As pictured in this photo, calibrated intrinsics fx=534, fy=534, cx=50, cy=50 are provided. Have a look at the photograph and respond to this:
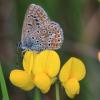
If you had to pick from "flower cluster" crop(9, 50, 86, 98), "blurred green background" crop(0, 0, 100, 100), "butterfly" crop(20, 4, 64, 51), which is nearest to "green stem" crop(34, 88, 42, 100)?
"flower cluster" crop(9, 50, 86, 98)

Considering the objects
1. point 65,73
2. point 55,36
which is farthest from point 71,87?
point 55,36

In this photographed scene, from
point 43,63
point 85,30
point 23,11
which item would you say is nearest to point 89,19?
point 85,30

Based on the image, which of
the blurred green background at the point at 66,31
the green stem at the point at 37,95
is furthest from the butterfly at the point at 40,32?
the blurred green background at the point at 66,31

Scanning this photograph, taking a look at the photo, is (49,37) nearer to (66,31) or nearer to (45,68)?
(45,68)

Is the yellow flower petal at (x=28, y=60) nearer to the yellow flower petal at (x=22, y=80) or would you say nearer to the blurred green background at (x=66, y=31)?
the yellow flower petal at (x=22, y=80)

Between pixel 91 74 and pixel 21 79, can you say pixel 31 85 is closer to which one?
pixel 21 79

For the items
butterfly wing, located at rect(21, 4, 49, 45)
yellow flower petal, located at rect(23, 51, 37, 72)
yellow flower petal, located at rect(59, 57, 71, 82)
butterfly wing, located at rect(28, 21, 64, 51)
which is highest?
butterfly wing, located at rect(21, 4, 49, 45)

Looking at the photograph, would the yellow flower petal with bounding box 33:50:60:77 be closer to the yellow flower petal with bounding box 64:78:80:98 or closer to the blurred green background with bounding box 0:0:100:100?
the yellow flower petal with bounding box 64:78:80:98

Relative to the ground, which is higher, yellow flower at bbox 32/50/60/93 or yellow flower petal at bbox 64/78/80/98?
yellow flower at bbox 32/50/60/93
